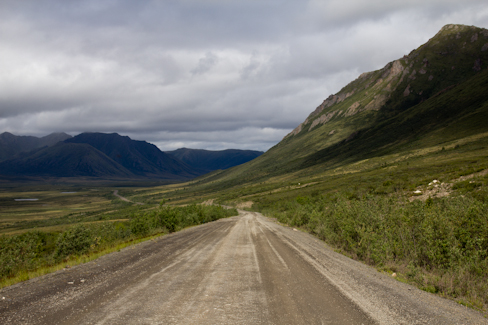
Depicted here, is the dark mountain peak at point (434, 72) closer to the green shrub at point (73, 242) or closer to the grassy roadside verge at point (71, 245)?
the grassy roadside verge at point (71, 245)

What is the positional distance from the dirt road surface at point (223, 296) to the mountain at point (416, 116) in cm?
10180

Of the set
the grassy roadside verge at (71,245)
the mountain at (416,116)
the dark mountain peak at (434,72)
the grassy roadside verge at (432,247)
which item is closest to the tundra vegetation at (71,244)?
the grassy roadside verge at (71,245)

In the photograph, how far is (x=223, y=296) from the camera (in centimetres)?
721

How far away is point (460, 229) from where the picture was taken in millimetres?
9938

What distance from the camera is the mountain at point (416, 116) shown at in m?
106

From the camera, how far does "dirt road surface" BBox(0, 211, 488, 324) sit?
19.6 feet

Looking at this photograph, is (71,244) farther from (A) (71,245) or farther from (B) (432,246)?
(B) (432,246)

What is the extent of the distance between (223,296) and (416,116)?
6127 inches

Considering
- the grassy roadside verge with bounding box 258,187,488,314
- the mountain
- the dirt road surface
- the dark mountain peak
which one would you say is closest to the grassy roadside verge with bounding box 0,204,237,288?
the dirt road surface

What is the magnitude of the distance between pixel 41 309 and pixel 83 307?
3.19 feet

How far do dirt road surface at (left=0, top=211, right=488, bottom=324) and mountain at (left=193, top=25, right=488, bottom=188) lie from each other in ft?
334

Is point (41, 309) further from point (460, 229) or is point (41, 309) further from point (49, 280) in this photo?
point (460, 229)

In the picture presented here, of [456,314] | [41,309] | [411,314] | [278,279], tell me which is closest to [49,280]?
[41,309]

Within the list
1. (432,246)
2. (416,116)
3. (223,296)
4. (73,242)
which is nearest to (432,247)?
(432,246)
